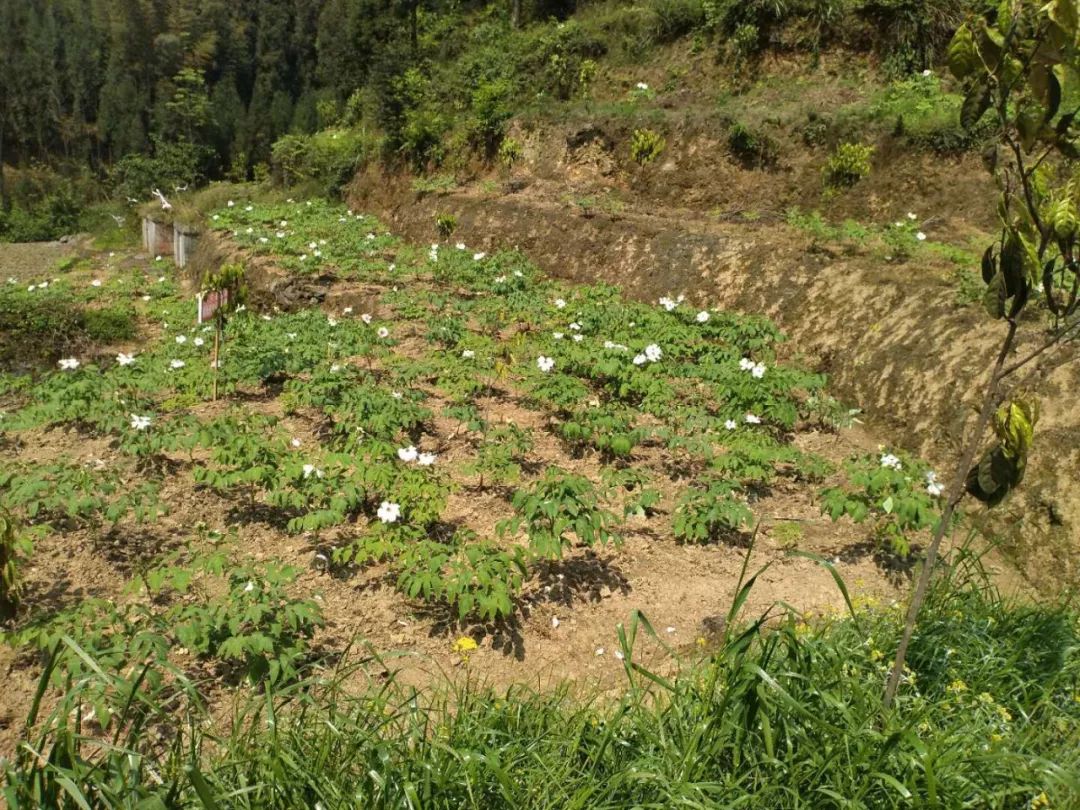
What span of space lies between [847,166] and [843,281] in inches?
121

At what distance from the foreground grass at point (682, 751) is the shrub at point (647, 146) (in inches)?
420

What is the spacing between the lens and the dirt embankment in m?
4.53

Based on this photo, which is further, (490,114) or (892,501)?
(490,114)

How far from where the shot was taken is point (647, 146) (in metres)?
11.9

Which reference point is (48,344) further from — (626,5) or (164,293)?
(626,5)

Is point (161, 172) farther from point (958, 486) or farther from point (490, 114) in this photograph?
point (958, 486)

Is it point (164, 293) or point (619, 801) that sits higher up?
point (619, 801)

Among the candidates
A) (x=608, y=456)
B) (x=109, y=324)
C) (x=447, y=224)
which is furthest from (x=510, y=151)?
(x=608, y=456)

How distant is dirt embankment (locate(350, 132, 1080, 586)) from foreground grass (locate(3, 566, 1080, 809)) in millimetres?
1769

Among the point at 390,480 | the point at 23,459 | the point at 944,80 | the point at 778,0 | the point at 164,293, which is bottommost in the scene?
the point at 164,293

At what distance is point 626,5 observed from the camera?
16.6m

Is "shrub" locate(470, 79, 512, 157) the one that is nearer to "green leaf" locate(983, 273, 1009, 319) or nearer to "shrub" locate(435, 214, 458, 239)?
A: "shrub" locate(435, 214, 458, 239)

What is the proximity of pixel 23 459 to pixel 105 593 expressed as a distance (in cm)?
252

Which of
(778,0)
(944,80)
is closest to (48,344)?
(778,0)
